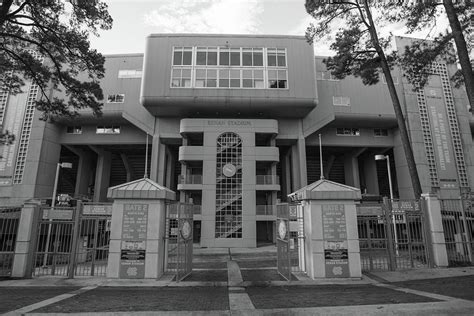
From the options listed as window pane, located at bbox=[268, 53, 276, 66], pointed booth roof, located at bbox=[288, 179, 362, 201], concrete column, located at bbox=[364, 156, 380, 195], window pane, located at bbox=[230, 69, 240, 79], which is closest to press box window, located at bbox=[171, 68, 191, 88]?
window pane, located at bbox=[230, 69, 240, 79]

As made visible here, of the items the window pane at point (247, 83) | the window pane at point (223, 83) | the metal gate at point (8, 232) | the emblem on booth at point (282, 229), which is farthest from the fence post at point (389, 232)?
the window pane at point (223, 83)

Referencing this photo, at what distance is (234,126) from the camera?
3073 cm

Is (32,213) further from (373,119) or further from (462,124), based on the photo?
(462,124)

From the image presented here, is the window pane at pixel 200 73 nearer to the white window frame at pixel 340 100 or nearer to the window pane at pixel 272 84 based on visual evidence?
the window pane at pixel 272 84

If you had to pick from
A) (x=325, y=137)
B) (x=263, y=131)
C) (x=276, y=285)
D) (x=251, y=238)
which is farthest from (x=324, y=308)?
(x=325, y=137)

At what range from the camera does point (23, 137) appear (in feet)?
107

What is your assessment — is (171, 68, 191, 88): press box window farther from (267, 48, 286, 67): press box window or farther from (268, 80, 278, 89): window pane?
(267, 48, 286, 67): press box window

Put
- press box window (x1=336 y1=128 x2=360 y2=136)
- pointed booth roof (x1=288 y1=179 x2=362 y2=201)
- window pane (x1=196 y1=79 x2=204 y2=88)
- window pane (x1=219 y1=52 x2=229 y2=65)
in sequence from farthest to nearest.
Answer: press box window (x1=336 y1=128 x2=360 y2=136) → window pane (x1=219 y1=52 x2=229 y2=65) → window pane (x1=196 y1=79 x2=204 y2=88) → pointed booth roof (x1=288 y1=179 x2=362 y2=201)

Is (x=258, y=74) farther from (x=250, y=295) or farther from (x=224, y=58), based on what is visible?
(x=250, y=295)

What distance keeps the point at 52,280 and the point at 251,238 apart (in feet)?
64.3

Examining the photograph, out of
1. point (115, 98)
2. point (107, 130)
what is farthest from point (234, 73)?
point (107, 130)

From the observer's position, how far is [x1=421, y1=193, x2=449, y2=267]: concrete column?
12.0 m

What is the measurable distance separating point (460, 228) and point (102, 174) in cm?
3742

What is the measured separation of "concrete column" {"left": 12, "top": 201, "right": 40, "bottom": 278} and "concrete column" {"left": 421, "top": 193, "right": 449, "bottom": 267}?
16044mm
